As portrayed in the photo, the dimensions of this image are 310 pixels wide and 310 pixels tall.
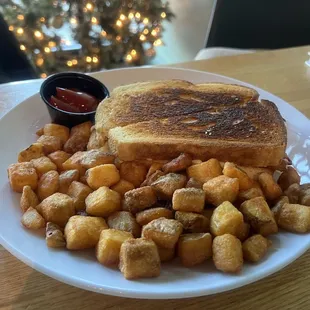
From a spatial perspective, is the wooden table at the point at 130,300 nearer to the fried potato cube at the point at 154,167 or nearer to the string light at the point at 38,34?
the fried potato cube at the point at 154,167

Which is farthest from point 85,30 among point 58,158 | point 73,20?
point 58,158

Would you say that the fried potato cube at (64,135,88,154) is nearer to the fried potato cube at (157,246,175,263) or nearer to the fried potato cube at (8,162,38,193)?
the fried potato cube at (8,162,38,193)

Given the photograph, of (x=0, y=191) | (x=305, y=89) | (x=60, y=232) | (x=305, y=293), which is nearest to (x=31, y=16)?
(x=305, y=89)

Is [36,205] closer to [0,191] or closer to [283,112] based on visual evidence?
[0,191]

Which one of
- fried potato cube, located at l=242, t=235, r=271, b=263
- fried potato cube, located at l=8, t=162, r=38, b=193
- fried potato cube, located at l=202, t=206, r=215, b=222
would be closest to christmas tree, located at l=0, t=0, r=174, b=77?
fried potato cube, located at l=8, t=162, r=38, b=193

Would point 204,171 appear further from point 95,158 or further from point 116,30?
point 116,30

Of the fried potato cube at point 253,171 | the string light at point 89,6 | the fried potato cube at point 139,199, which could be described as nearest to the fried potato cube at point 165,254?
the fried potato cube at point 139,199
